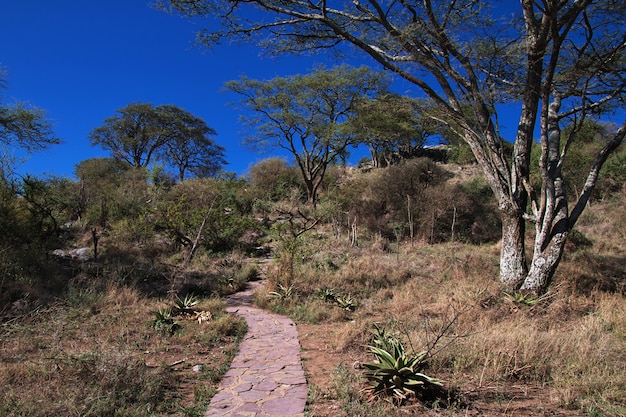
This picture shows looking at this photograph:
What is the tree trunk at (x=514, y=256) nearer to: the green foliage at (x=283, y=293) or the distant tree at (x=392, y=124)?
the distant tree at (x=392, y=124)

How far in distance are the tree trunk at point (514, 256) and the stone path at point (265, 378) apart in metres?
4.33

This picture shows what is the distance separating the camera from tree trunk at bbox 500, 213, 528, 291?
7316mm

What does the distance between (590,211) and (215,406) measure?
16.3m

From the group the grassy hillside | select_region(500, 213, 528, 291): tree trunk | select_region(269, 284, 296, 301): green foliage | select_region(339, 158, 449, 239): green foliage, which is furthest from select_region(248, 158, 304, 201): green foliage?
select_region(500, 213, 528, 291): tree trunk

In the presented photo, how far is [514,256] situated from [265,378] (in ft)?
18.7

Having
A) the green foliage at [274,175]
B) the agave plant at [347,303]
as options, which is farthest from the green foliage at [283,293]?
the green foliage at [274,175]

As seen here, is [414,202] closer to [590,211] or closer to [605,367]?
[590,211]

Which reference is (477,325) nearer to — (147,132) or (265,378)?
(265,378)

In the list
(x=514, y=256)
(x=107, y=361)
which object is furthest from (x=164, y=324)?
(x=514, y=256)

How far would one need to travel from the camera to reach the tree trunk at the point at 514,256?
7.32 metres

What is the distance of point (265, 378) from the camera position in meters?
3.97

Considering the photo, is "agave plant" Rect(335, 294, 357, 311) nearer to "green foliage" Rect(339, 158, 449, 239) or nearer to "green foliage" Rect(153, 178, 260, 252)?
"green foliage" Rect(153, 178, 260, 252)

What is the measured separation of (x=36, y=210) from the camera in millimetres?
9789

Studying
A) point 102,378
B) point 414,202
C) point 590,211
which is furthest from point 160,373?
point 590,211
